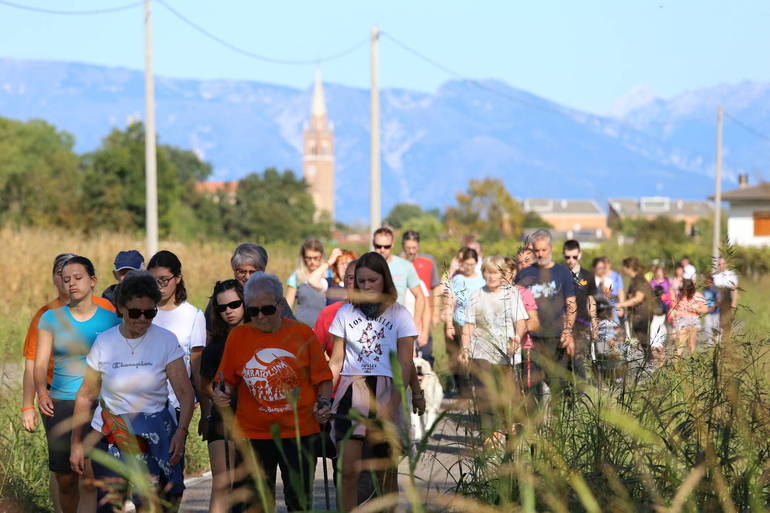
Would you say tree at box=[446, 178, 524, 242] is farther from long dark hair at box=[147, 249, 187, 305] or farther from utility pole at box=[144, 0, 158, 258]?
long dark hair at box=[147, 249, 187, 305]

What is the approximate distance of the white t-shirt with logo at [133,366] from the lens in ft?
18.4

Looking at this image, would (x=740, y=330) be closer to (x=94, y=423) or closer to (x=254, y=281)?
(x=254, y=281)

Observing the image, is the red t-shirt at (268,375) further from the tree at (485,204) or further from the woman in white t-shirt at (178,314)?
the tree at (485,204)

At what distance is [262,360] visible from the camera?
570 cm

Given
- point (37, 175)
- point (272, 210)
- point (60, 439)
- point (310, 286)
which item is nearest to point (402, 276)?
point (310, 286)

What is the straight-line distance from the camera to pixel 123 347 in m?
5.67

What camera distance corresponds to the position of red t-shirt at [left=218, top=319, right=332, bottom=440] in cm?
569

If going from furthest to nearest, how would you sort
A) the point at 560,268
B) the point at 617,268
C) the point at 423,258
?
the point at 617,268, the point at 423,258, the point at 560,268

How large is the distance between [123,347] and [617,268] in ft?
124

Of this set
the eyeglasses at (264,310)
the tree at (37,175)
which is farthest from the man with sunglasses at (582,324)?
the tree at (37,175)

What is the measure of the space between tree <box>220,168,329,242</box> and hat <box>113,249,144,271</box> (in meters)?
101

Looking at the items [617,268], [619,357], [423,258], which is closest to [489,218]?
[617,268]

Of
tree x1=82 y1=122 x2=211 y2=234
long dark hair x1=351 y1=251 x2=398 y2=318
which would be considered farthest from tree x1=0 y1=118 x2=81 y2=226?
long dark hair x1=351 y1=251 x2=398 y2=318

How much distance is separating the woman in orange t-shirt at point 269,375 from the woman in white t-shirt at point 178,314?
81 centimetres
